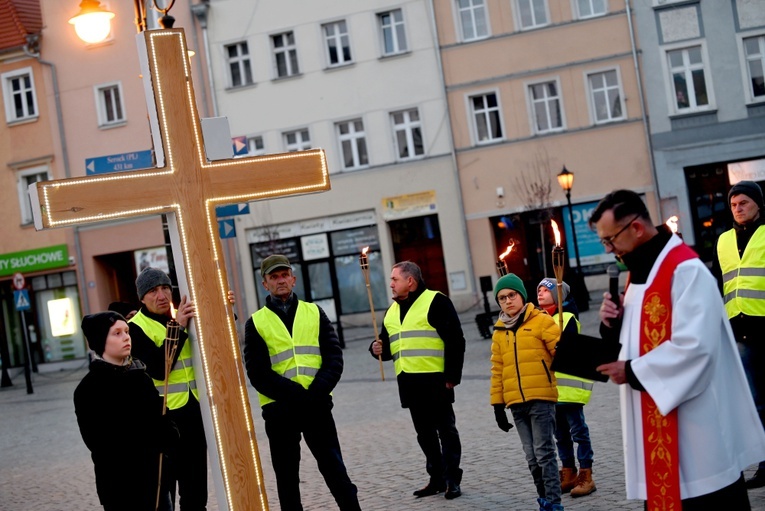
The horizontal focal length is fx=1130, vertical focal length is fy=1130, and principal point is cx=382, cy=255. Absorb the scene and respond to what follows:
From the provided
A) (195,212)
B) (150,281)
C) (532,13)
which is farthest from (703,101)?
(195,212)

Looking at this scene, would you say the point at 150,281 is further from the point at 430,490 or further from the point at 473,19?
the point at 473,19

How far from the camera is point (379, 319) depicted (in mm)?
35344

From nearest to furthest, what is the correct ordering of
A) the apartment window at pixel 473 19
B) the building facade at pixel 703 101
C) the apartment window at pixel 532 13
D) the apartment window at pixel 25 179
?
the building facade at pixel 703 101, the apartment window at pixel 532 13, the apartment window at pixel 473 19, the apartment window at pixel 25 179

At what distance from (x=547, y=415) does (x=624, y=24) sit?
26.4m

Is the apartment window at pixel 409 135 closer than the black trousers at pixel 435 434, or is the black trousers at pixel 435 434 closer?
the black trousers at pixel 435 434

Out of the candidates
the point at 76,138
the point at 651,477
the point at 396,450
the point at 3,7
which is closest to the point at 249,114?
the point at 76,138

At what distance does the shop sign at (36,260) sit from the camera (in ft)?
119

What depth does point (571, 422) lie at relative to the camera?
843 centimetres

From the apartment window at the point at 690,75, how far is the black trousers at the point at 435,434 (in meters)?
24.9

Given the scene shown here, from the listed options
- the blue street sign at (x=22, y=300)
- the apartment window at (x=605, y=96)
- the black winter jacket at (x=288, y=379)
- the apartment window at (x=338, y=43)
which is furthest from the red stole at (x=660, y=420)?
the apartment window at (x=338, y=43)

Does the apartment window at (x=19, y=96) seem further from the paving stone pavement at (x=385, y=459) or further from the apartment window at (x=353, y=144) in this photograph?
the paving stone pavement at (x=385, y=459)

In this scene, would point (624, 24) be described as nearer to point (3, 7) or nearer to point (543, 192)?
point (543, 192)

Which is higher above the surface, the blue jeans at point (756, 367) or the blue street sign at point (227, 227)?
the blue street sign at point (227, 227)

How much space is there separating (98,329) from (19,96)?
109 ft
